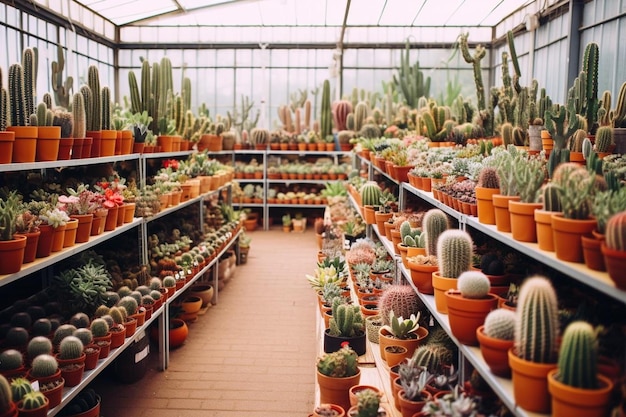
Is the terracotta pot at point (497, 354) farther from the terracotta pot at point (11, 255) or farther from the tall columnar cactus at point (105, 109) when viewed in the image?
the tall columnar cactus at point (105, 109)

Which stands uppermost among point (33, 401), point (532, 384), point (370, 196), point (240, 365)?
point (370, 196)

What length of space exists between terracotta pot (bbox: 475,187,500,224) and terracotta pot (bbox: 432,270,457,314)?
0.32 metres

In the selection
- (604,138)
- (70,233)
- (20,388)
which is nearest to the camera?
(20,388)

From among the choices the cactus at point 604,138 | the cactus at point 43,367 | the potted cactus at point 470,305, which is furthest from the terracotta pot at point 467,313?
the cactus at point 43,367

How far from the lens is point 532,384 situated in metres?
1.88

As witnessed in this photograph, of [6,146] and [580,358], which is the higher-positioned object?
[6,146]

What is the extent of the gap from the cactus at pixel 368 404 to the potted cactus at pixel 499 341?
0.79 meters

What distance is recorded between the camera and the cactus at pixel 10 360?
10.1ft

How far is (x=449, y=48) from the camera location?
13766 millimetres

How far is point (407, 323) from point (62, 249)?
2.16 meters

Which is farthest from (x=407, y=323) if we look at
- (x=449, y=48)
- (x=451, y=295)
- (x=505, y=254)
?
(x=449, y=48)

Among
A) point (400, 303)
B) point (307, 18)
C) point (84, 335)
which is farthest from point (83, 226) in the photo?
point (307, 18)

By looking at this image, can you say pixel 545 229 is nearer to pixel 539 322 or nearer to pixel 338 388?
pixel 539 322

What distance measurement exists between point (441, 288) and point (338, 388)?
925 mm
